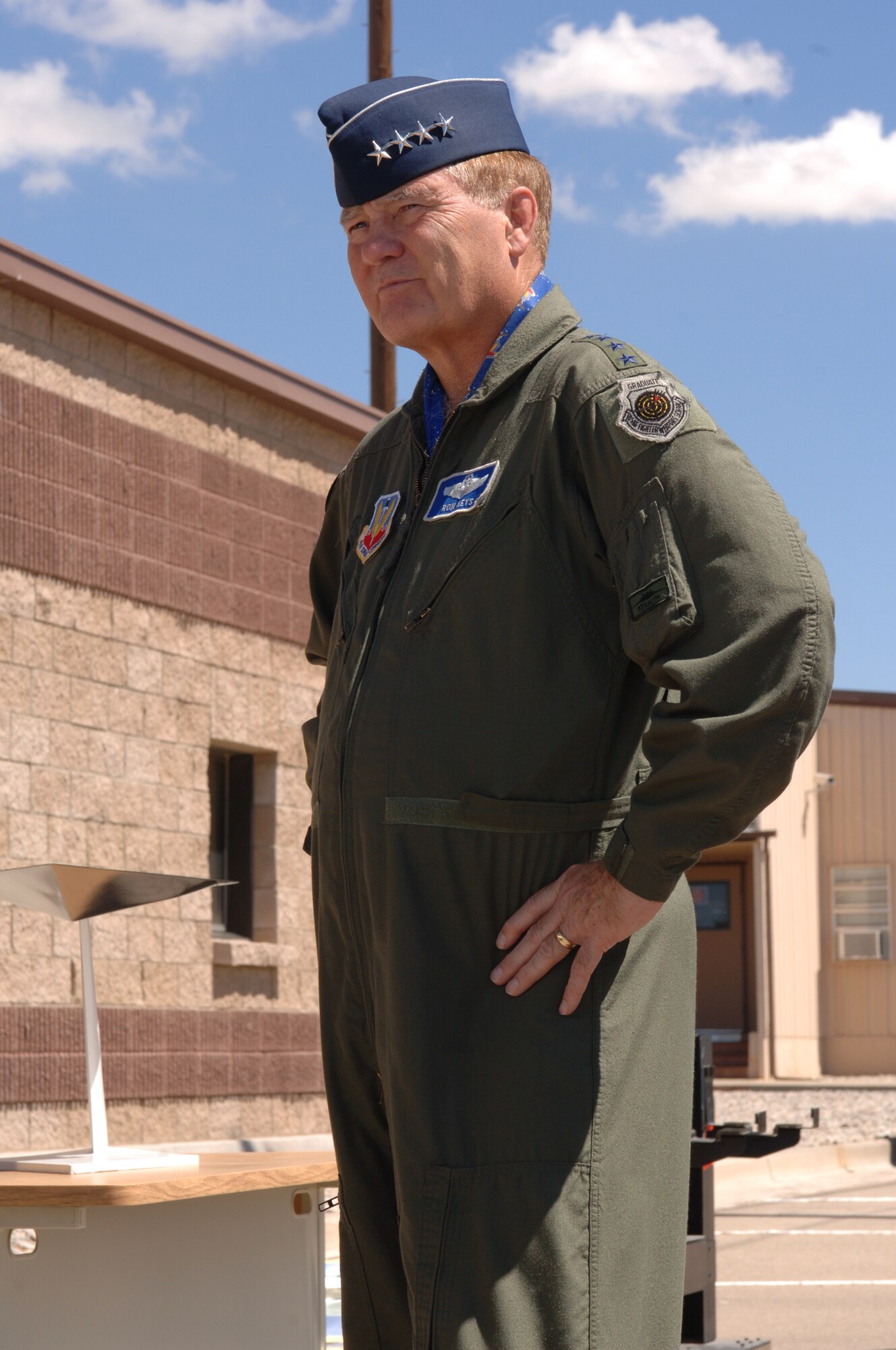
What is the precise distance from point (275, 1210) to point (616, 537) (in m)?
1.94

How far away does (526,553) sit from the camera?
7.11 feet

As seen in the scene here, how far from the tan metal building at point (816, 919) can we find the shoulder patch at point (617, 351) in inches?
932

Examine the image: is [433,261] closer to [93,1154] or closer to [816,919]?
[93,1154]

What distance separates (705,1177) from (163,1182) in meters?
2.65

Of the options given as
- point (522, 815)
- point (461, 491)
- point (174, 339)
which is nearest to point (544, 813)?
point (522, 815)

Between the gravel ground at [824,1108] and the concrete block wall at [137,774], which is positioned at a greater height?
the concrete block wall at [137,774]

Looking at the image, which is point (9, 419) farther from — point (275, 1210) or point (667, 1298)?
point (667, 1298)

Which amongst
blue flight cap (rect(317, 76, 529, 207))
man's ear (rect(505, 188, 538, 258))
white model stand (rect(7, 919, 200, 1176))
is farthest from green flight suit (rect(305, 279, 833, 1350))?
white model stand (rect(7, 919, 200, 1176))

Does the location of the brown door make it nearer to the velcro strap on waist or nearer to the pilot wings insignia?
the pilot wings insignia

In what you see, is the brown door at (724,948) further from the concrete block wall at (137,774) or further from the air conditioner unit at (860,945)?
the concrete block wall at (137,774)

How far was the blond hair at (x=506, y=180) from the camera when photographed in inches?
93.4

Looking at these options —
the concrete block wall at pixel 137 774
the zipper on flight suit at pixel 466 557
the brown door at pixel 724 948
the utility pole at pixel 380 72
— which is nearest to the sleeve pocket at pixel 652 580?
the zipper on flight suit at pixel 466 557

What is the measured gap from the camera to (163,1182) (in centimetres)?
305

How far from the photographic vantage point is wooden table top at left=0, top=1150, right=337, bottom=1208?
9.70ft
